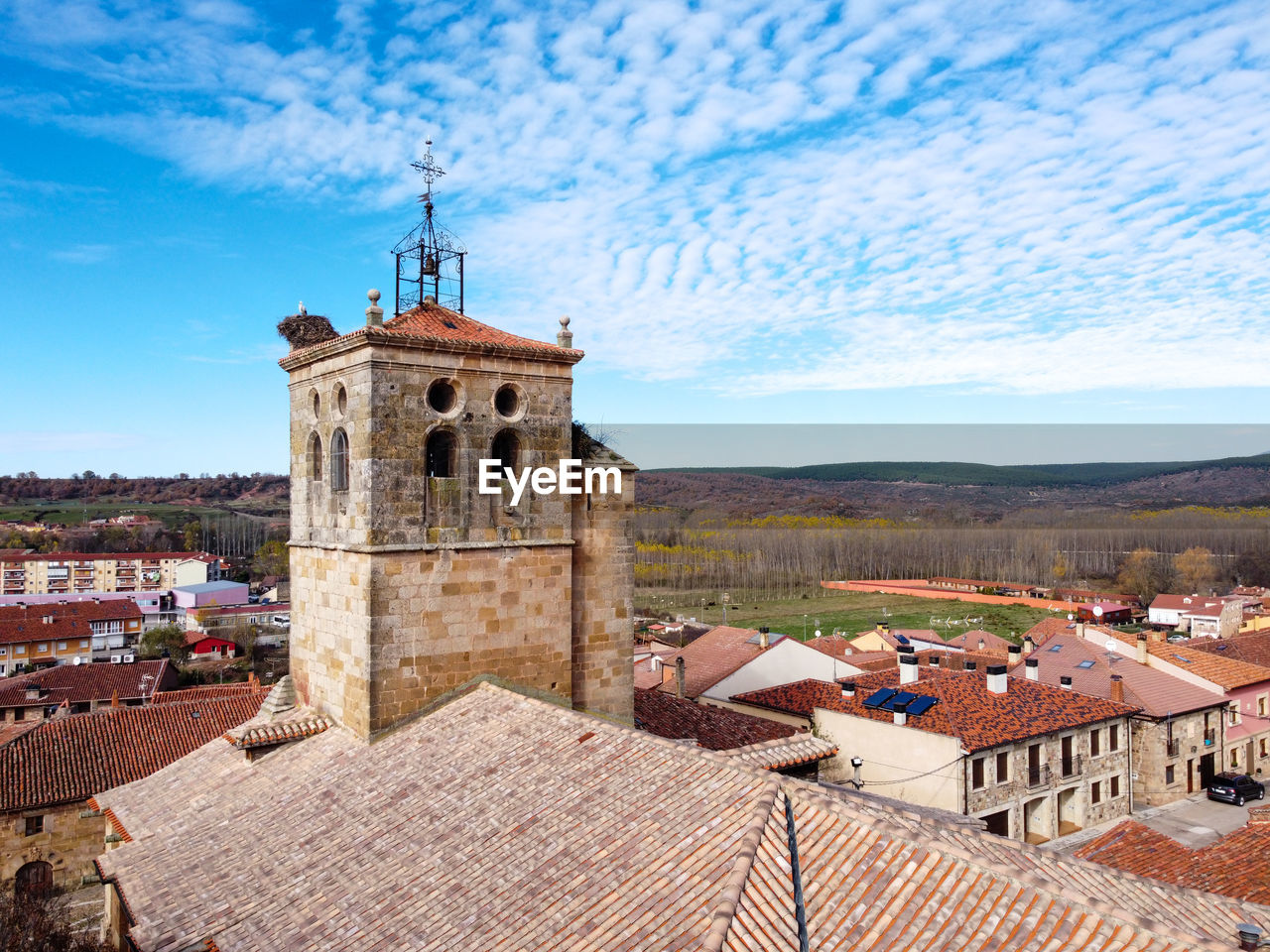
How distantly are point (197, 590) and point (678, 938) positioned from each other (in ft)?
256

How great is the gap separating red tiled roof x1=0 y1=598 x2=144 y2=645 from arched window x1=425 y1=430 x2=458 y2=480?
177 ft

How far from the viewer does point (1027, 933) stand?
17.5 feet

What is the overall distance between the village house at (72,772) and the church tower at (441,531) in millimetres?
12160

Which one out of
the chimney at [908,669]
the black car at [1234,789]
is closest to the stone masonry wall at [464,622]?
the chimney at [908,669]

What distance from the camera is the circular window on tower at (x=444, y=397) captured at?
1125 cm

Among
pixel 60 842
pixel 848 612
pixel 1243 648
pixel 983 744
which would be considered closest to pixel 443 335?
pixel 983 744

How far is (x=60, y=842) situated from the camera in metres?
20.8

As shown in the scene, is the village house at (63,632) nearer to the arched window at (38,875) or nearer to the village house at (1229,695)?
the arched window at (38,875)

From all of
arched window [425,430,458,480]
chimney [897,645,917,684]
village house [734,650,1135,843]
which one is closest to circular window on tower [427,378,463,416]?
arched window [425,430,458,480]

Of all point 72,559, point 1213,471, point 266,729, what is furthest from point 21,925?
point 1213,471

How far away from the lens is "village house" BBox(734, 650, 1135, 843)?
2103cm

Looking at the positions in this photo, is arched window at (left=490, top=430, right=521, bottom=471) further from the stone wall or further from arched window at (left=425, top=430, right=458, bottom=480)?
the stone wall

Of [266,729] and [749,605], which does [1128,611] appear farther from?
[266,729]

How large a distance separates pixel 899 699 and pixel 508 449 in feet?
50.9
